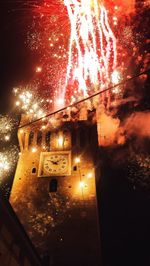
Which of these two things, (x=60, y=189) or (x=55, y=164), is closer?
(x=60, y=189)

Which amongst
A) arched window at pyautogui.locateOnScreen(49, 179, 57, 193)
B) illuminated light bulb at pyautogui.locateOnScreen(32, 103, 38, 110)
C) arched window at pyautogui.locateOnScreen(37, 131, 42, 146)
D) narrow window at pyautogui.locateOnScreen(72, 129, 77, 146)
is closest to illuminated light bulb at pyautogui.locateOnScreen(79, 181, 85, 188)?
arched window at pyautogui.locateOnScreen(49, 179, 57, 193)

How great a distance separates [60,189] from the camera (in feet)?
60.0

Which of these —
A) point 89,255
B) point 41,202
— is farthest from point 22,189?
point 89,255

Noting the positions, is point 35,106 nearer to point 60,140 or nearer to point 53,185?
point 60,140

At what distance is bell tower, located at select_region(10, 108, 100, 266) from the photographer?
15516 millimetres

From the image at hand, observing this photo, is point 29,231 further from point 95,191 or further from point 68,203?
point 95,191

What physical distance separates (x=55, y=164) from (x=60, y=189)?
2.08 meters

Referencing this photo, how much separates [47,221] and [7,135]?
6.59m

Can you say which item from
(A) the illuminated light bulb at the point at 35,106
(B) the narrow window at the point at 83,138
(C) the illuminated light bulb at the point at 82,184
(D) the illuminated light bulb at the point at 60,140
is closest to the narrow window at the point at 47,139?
(D) the illuminated light bulb at the point at 60,140

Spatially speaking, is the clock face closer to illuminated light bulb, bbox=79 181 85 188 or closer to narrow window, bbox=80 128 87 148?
illuminated light bulb, bbox=79 181 85 188

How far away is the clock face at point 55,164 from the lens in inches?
754

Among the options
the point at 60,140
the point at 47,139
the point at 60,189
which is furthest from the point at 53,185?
the point at 47,139

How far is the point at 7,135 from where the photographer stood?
1919cm

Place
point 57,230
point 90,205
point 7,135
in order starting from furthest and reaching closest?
point 7,135, point 90,205, point 57,230
